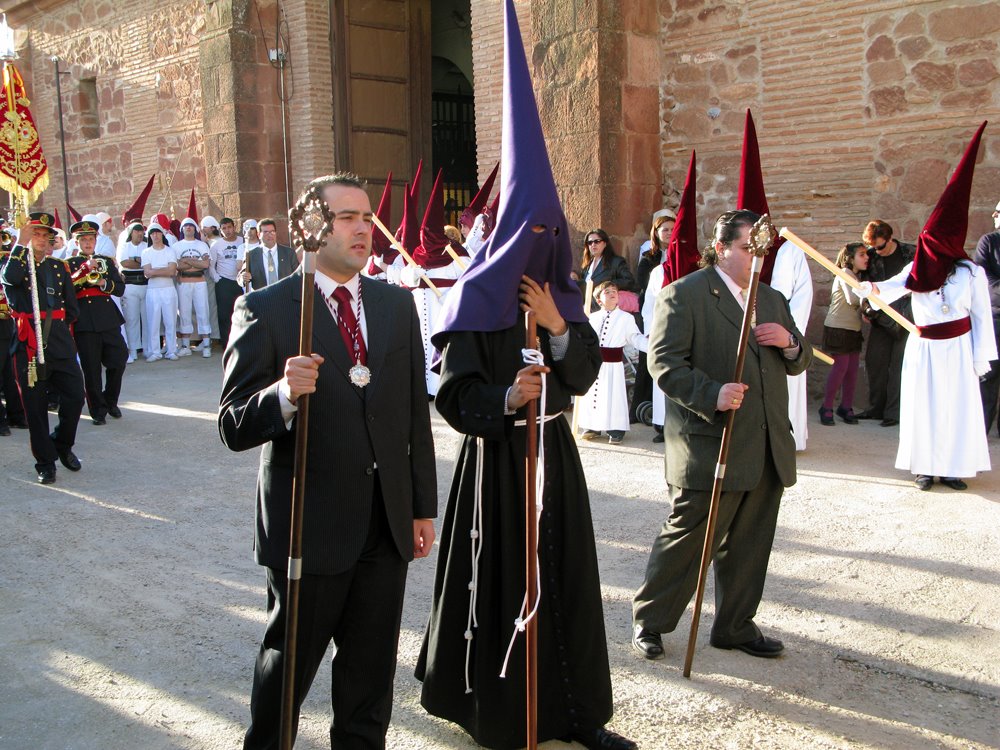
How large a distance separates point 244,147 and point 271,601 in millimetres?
13320

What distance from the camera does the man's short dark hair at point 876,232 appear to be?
8391 mm

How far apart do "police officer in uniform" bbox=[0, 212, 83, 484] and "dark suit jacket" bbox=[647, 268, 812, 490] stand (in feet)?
17.0

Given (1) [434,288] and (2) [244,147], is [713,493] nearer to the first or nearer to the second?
(1) [434,288]

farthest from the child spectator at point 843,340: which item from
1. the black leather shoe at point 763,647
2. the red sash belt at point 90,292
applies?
the red sash belt at point 90,292

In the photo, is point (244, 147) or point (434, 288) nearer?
point (434, 288)

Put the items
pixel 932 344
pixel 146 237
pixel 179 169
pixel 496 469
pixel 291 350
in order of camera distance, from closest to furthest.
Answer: pixel 291 350
pixel 496 469
pixel 932 344
pixel 146 237
pixel 179 169

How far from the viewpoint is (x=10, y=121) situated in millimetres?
8539

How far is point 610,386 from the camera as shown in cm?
828

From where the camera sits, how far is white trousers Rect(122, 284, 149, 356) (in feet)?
47.0

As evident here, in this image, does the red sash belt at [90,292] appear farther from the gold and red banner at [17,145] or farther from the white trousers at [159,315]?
the white trousers at [159,315]

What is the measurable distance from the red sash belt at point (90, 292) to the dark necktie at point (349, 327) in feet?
24.1

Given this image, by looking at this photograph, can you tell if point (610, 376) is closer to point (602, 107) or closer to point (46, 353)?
point (602, 107)

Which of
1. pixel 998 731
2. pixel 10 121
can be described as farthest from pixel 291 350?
pixel 10 121

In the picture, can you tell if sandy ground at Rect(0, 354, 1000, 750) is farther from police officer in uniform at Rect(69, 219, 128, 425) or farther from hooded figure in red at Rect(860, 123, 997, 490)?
police officer in uniform at Rect(69, 219, 128, 425)
